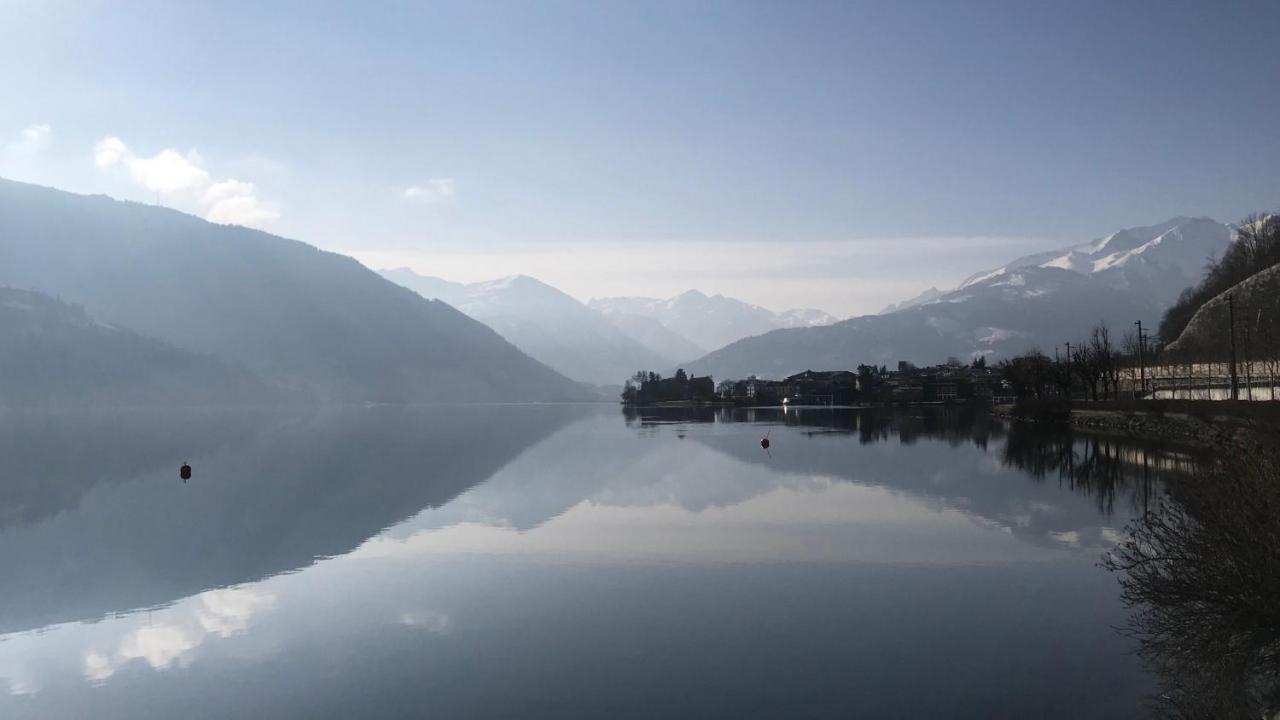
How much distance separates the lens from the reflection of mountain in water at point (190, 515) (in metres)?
27.1

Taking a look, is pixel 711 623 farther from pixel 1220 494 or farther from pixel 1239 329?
pixel 1239 329

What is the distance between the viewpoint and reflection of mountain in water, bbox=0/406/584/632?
89.0 ft

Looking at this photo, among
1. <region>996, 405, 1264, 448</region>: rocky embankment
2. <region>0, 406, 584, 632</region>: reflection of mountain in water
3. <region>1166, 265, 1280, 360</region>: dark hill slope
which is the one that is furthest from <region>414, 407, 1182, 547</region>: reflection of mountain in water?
<region>1166, 265, 1280, 360</region>: dark hill slope

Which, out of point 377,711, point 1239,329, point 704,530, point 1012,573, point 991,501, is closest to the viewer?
point 377,711

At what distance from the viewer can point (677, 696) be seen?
634 inches

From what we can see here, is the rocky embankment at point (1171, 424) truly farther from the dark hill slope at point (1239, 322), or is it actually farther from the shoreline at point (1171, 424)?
the dark hill slope at point (1239, 322)

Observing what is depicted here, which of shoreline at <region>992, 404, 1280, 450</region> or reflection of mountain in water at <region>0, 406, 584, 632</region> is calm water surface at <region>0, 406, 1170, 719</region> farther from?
shoreline at <region>992, 404, 1280, 450</region>

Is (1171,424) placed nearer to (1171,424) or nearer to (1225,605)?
(1171,424)

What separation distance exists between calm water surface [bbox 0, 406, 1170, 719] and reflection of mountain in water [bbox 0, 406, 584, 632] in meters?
0.24

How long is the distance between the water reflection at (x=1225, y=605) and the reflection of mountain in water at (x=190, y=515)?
970 inches

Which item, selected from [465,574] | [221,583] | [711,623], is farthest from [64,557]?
[711,623]

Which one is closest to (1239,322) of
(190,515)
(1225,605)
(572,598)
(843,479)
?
(843,479)

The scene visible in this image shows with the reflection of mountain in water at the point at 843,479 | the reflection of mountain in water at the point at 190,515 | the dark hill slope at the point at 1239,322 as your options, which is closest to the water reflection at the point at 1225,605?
the reflection of mountain in water at the point at 843,479

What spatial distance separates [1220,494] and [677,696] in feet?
39.6
